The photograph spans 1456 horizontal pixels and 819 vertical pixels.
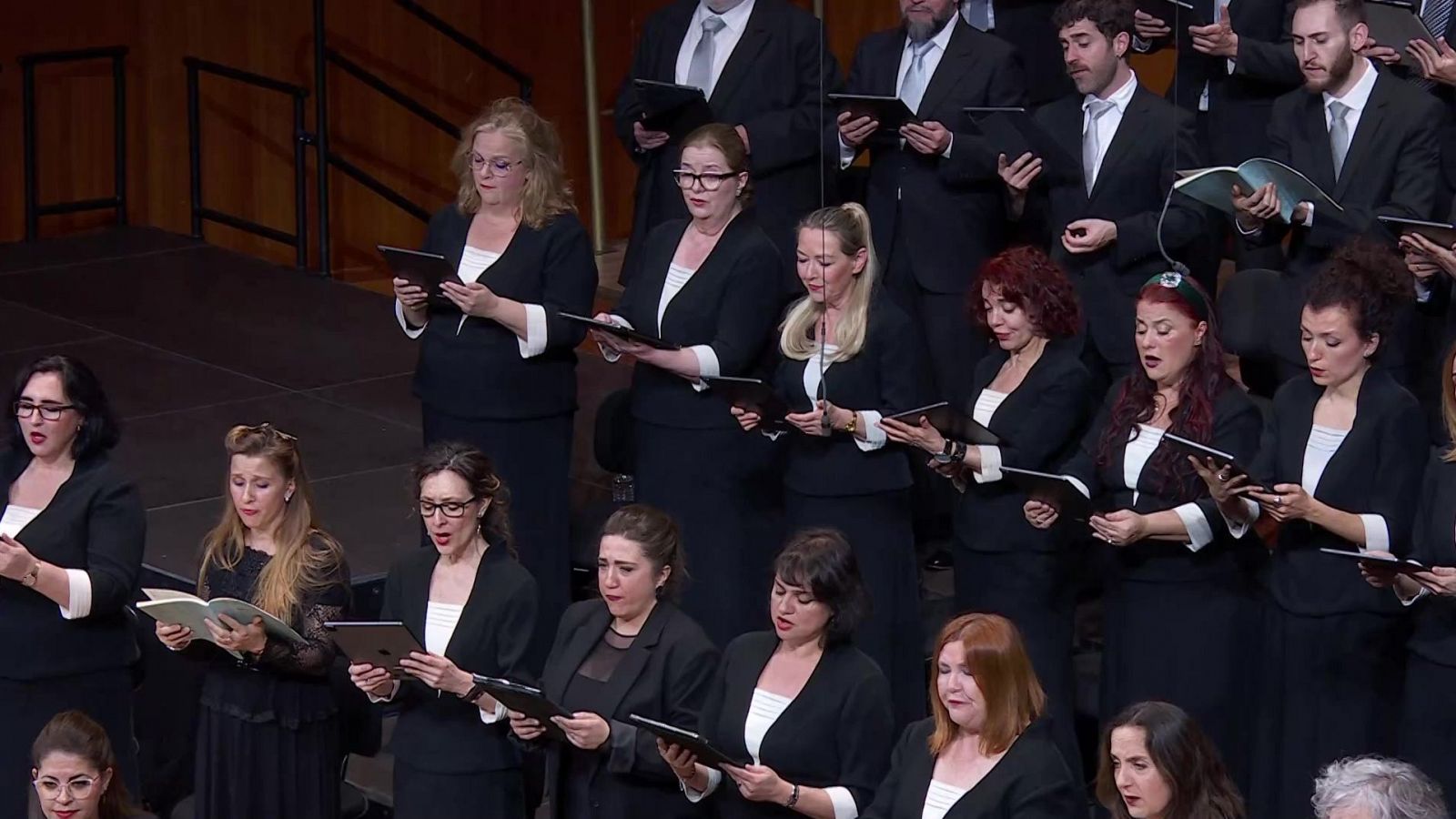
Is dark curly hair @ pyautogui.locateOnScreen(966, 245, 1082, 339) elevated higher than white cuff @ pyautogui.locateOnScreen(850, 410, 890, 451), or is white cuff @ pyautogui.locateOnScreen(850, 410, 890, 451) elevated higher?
dark curly hair @ pyautogui.locateOnScreen(966, 245, 1082, 339)

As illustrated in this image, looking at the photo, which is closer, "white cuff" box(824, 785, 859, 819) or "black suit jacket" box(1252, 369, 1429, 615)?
"white cuff" box(824, 785, 859, 819)

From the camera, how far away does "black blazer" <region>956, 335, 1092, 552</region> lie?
495 cm

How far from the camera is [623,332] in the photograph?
512cm

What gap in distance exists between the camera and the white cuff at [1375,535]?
14.5ft

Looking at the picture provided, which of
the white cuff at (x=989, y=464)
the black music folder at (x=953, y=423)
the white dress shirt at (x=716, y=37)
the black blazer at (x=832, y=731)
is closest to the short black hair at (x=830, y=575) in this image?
the black blazer at (x=832, y=731)

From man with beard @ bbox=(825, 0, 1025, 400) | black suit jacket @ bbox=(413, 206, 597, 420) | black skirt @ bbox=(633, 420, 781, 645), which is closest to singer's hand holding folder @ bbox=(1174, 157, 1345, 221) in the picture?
man with beard @ bbox=(825, 0, 1025, 400)

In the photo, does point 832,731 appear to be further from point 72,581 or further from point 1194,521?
point 72,581

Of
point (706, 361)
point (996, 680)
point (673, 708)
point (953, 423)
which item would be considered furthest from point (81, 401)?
point (996, 680)

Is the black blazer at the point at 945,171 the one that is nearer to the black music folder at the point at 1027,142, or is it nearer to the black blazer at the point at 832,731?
the black music folder at the point at 1027,142

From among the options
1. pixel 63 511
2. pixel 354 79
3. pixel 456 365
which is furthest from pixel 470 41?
pixel 63 511

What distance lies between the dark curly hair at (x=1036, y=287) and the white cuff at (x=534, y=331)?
3.45ft

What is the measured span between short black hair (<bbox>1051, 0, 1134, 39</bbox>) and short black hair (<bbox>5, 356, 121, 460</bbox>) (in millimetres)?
2226

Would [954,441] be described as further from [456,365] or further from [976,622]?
[456,365]

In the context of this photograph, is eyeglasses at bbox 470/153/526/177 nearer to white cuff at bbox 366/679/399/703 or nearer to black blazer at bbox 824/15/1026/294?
black blazer at bbox 824/15/1026/294
